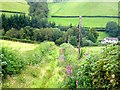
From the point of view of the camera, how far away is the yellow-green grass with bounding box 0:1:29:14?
20.5 feet

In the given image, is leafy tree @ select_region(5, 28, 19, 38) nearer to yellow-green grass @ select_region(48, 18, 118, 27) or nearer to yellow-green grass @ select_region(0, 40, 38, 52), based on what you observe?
yellow-green grass @ select_region(0, 40, 38, 52)

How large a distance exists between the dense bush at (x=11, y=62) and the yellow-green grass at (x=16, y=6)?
918mm

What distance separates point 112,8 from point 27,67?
2.22 meters

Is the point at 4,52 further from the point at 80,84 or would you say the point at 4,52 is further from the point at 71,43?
the point at 80,84

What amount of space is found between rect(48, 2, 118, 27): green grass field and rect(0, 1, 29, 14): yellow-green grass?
1.83ft

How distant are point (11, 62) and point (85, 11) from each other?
81.8 inches

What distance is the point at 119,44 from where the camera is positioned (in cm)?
376

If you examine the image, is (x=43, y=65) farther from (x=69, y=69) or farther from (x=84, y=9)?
(x=84, y=9)

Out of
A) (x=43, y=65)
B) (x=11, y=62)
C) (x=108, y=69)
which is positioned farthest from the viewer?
(x=43, y=65)

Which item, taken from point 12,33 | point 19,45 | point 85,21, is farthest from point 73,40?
point 12,33

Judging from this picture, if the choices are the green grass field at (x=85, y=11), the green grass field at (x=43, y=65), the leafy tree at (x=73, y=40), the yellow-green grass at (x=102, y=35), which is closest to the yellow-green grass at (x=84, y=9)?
the green grass field at (x=85, y=11)

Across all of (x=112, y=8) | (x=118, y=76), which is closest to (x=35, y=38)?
(x=112, y=8)

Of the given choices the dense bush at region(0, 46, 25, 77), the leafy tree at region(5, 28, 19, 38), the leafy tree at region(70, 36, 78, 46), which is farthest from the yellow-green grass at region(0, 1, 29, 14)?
the leafy tree at region(70, 36, 78, 46)

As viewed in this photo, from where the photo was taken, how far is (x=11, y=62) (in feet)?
19.9
